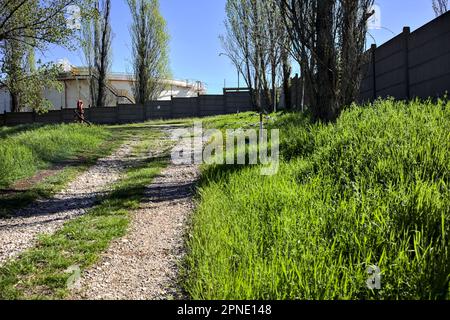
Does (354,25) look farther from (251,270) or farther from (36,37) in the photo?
(36,37)

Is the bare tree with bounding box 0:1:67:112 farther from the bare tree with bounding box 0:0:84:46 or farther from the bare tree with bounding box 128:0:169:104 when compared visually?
the bare tree with bounding box 128:0:169:104

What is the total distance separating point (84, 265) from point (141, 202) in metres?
2.58

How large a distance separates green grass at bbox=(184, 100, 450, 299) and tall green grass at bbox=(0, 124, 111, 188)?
4375mm

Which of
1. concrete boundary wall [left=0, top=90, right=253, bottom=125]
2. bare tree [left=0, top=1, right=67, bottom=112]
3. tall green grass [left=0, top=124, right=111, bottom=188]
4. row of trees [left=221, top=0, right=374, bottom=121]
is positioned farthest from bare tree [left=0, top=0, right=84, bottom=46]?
concrete boundary wall [left=0, top=90, right=253, bottom=125]

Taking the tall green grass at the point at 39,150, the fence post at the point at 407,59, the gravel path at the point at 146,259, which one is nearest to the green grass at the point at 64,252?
the gravel path at the point at 146,259

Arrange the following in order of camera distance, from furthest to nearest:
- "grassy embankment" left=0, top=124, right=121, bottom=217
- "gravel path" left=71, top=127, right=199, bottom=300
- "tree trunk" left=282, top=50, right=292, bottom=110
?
"tree trunk" left=282, top=50, right=292, bottom=110
"grassy embankment" left=0, top=124, right=121, bottom=217
"gravel path" left=71, top=127, right=199, bottom=300

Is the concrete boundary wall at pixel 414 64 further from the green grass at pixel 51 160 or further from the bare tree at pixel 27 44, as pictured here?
the bare tree at pixel 27 44

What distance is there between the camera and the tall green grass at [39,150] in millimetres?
8008

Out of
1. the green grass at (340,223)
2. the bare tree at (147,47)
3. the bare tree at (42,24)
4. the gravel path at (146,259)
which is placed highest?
the bare tree at (147,47)

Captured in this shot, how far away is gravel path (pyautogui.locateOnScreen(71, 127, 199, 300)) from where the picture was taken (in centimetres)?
321

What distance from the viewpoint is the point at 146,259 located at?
391 cm

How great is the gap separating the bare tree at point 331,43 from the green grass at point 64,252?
13.4ft
